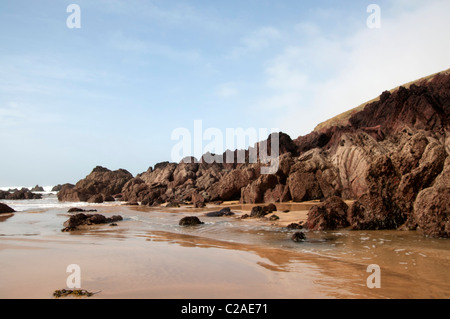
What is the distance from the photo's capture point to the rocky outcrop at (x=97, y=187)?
52769 mm

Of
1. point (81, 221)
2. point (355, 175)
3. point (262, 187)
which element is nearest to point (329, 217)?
point (81, 221)

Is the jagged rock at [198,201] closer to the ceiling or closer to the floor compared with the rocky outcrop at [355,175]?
closer to the floor

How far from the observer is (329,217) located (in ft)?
42.6

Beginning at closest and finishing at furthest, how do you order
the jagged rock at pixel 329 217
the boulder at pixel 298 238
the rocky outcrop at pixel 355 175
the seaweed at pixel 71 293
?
the seaweed at pixel 71 293
the boulder at pixel 298 238
the rocky outcrop at pixel 355 175
the jagged rock at pixel 329 217

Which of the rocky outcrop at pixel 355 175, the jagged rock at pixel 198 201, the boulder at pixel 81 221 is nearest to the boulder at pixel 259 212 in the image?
the rocky outcrop at pixel 355 175

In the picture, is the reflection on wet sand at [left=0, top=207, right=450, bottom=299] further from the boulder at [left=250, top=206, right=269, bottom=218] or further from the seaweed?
the boulder at [left=250, top=206, right=269, bottom=218]

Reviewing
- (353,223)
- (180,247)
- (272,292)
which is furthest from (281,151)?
(272,292)

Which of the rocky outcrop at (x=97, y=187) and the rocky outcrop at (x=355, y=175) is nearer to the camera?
the rocky outcrop at (x=355, y=175)

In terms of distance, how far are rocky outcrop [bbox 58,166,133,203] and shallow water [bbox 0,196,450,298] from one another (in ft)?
143

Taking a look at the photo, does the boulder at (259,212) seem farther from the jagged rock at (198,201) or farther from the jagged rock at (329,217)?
the jagged rock at (198,201)

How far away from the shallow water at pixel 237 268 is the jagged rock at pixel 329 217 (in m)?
2.31

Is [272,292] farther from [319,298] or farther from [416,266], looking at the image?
[416,266]
